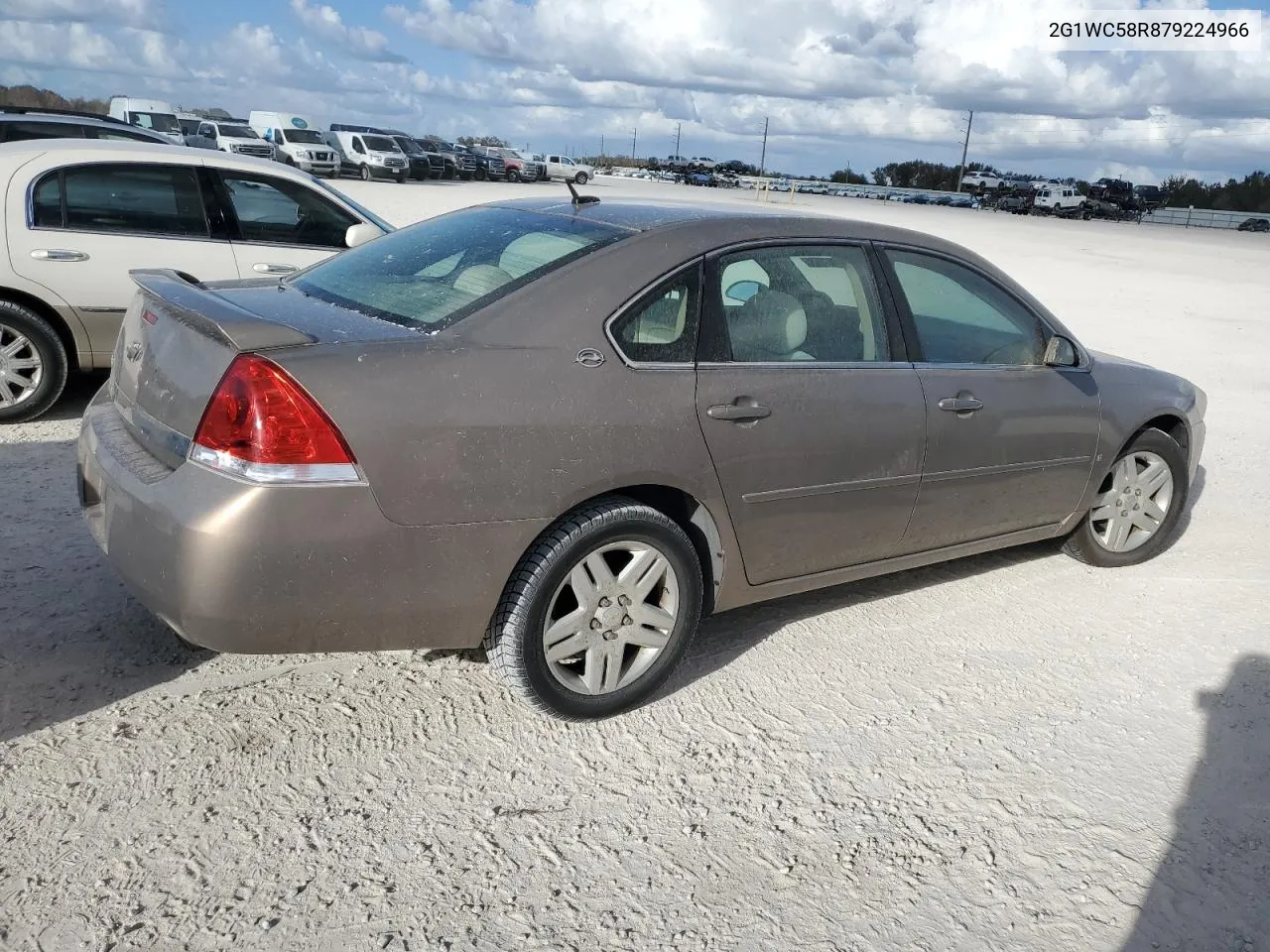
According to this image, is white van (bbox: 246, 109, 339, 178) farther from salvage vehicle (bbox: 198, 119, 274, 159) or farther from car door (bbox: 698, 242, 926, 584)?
car door (bbox: 698, 242, 926, 584)

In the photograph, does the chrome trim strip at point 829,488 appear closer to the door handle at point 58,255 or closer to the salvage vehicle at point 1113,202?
the door handle at point 58,255

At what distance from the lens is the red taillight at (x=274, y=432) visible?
2.74 m

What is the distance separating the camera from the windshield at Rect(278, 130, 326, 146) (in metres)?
42.3

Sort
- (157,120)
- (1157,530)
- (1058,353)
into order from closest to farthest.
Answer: (1058,353) < (1157,530) < (157,120)

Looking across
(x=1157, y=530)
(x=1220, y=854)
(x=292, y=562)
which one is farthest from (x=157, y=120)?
(x=1220, y=854)

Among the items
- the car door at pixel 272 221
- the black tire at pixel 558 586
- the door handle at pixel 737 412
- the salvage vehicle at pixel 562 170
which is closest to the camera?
the black tire at pixel 558 586

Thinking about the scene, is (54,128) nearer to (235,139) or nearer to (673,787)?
(673,787)

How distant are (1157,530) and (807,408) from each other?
103 inches

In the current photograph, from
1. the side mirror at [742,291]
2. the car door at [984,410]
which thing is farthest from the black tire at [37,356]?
the car door at [984,410]

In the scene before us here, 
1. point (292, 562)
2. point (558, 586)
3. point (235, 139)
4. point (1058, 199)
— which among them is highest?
point (1058, 199)

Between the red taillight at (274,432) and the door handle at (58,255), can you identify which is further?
the door handle at (58,255)

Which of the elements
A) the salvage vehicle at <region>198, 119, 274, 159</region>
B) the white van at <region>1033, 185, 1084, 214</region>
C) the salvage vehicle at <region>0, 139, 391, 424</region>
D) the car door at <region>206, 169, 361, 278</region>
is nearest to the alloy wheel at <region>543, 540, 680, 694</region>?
the salvage vehicle at <region>0, 139, 391, 424</region>

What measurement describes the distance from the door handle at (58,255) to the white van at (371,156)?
38644 millimetres

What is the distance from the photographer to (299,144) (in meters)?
41.7
